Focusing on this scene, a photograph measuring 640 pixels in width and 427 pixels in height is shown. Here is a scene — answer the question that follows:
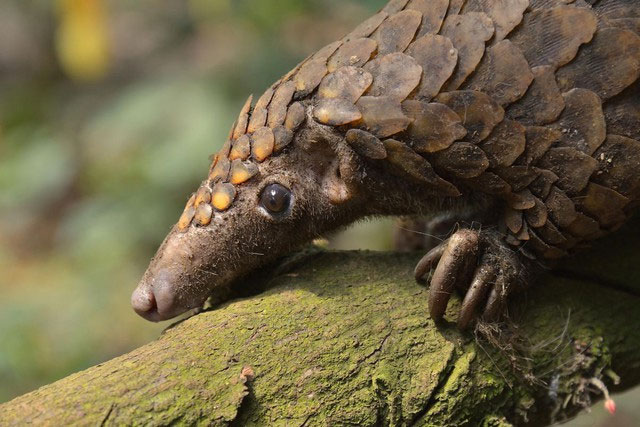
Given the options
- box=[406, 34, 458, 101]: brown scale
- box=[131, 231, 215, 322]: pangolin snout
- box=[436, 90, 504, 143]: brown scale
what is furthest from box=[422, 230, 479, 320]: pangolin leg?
box=[131, 231, 215, 322]: pangolin snout

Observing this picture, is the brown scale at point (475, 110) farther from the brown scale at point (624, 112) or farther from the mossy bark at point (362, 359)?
the mossy bark at point (362, 359)

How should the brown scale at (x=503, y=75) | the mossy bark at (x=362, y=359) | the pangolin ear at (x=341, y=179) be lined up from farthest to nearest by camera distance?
the pangolin ear at (x=341, y=179)
the brown scale at (x=503, y=75)
the mossy bark at (x=362, y=359)

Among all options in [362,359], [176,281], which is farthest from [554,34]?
[176,281]

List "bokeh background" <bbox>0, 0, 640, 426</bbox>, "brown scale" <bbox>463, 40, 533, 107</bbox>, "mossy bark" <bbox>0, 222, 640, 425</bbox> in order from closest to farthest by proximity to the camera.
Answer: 1. "mossy bark" <bbox>0, 222, 640, 425</bbox>
2. "brown scale" <bbox>463, 40, 533, 107</bbox>
3. "bokeh background" <bbox>0, 0, 640, 426</bbox>

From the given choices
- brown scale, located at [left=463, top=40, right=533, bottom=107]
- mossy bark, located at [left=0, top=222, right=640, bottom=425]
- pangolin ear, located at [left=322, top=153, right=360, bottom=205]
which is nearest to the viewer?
mossy bark, located at [left=0, top=222, right=640, bottom=425]

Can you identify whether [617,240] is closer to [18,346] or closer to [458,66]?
[458,66]

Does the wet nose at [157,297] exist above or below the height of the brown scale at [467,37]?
below

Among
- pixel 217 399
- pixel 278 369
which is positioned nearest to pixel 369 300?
pixel 278 369

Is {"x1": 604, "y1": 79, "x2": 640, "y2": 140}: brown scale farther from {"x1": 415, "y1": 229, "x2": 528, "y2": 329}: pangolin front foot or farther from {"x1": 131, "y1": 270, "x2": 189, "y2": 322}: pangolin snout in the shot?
{"x1": 131, "y1": 270, "x2": 189, "y2": 322}: pangolin snout

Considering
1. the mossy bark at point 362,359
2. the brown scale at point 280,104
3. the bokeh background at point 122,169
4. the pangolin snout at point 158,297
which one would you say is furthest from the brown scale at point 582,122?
the bokeh background at point 122,169
